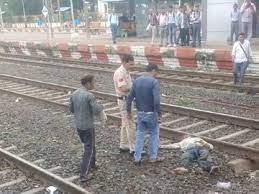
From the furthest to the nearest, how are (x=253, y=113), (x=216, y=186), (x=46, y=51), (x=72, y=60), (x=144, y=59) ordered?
(x=46, y=51), (x=72, y=60), (x=144, y=59), (x=253, y=113), (x=216, y=186)

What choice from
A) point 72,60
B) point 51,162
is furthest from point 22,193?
point 72,60

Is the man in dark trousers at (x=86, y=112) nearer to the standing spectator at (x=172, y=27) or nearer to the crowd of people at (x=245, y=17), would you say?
the crowd of people at (x=245, y=17)

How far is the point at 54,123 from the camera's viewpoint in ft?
36.6

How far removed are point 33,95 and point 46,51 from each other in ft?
44.7

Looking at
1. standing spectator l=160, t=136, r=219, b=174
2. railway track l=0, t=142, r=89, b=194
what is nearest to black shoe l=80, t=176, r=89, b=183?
railway track l=0, t=142, r=89, b=194

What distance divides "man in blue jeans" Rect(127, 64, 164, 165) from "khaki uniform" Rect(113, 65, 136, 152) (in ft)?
0.93

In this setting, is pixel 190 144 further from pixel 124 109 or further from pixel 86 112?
pixel 86 112

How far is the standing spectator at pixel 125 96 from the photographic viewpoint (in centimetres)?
819

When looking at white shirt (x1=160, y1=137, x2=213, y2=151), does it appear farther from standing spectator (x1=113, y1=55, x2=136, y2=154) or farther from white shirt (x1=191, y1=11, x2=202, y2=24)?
white shirt (x1=191, y1=11, x2=202, y2=24)

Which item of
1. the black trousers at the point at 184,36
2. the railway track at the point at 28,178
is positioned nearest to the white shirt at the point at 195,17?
the black trousers at the point at 184,36

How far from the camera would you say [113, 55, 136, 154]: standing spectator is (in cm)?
819

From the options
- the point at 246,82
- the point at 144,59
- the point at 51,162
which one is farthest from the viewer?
the point at 144,59

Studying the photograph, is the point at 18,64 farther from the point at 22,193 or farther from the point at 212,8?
the point at 22,193

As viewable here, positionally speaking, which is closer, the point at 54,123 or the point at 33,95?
the point at 54,123
